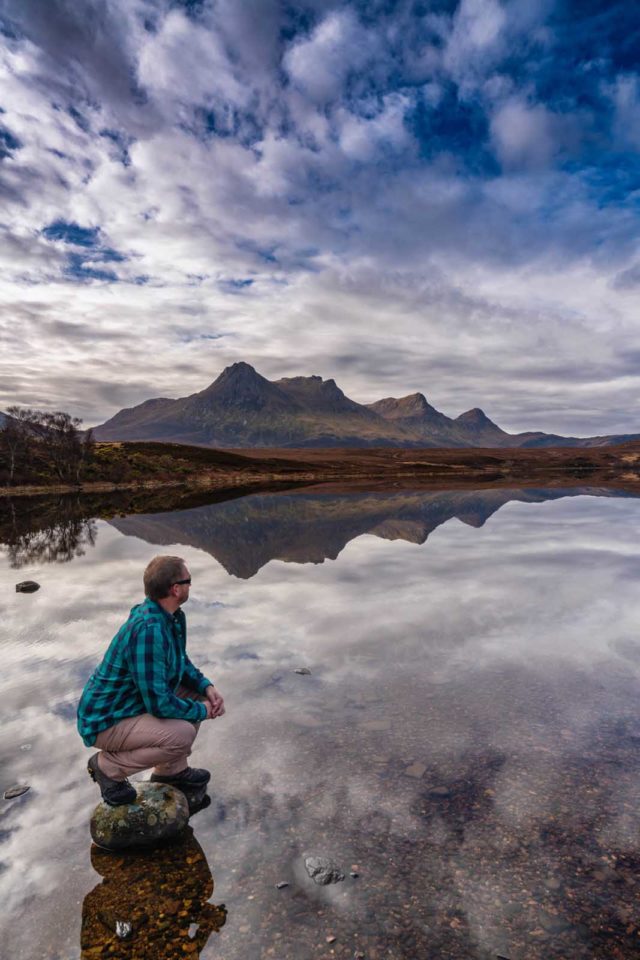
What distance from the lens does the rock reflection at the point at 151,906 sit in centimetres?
518

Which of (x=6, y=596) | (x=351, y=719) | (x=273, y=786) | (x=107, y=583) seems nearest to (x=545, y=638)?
(x=351, y=719)

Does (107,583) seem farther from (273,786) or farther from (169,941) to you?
(169,941)

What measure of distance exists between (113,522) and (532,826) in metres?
38.4

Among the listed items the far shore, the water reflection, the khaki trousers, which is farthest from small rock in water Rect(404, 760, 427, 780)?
the far shore

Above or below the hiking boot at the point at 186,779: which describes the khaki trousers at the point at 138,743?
above

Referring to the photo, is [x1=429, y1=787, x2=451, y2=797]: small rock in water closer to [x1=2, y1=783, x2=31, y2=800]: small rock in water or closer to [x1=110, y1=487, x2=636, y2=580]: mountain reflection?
[x1=2, y1=783, x2=31, y2=800]: small rock in water

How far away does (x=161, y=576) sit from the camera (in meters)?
6.63

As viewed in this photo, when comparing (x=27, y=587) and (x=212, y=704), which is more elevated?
(x=212, y=704)

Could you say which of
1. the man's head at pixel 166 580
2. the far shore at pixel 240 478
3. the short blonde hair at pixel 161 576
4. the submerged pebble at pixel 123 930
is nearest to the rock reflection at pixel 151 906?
the submerged pebble at pixel 123 930

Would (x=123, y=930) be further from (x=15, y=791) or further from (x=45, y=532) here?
(x=45, y=532)

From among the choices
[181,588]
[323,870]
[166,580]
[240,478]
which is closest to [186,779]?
[323,870]

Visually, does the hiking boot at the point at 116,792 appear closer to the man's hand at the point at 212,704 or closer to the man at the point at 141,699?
the man at the point at 141,699

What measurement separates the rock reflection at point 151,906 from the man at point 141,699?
73 cm

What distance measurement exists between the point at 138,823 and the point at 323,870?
2.27 m
